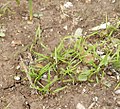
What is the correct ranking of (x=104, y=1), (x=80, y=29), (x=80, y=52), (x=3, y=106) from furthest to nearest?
(x=104, y=1), (x=80, y=29), (x=80, y=52), (x=3, y=106)

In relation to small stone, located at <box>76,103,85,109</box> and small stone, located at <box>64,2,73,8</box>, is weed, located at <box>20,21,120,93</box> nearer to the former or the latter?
small stone, located at <box>76,103,85,109</box>

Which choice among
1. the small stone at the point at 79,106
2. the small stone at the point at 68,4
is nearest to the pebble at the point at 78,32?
the small stone at the point at 68,4

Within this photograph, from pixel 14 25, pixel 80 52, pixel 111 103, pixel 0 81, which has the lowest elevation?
pixel 111 103

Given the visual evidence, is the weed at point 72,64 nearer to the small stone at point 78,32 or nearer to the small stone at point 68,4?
the small stone at point 78,32

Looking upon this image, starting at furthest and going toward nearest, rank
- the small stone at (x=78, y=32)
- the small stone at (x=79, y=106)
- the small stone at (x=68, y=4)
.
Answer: the small stone at (x=68, y=4) < the small stone at (x=78, y=32) < the small stone at (x=79, y=106)

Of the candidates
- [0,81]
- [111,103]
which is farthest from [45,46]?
[111,103]

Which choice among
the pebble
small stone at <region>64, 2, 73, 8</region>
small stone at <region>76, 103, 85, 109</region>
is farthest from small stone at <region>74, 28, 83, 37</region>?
small stone at <region>76, 103, 85, 109</region>

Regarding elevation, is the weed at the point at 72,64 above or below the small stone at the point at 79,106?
above

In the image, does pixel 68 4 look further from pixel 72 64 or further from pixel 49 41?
pixel 72 64

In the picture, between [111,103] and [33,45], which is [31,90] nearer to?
[33,45]
